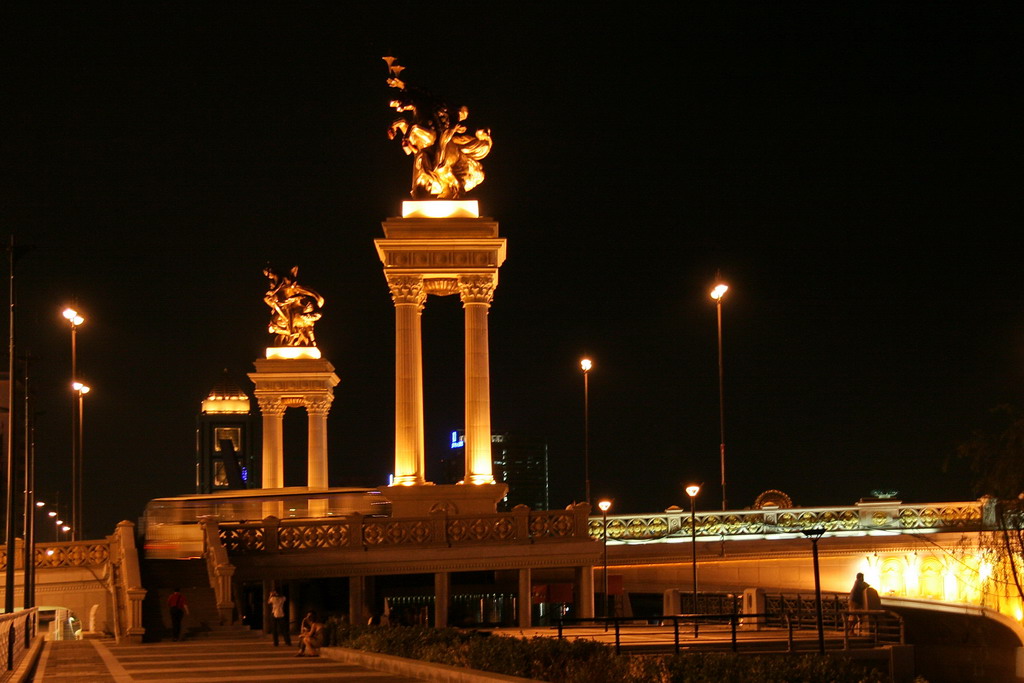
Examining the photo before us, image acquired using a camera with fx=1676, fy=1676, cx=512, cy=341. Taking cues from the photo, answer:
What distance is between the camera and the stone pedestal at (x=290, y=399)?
63344mm

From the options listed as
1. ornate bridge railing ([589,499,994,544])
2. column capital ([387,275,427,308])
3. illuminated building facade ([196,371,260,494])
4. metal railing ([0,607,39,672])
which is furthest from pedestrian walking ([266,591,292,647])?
illuminated building facade ([196,371,260,494])

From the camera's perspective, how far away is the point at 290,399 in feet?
211

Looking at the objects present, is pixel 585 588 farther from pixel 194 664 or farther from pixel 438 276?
pixel 194 664

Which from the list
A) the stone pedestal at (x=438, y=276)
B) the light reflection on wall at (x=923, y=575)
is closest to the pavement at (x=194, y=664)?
the stone pedestal at (x=438, y=276)

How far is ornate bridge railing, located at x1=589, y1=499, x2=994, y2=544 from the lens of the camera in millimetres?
55125

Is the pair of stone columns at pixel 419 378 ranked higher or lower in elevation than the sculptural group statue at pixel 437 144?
lower

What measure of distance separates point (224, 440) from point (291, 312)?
2628 centimetres

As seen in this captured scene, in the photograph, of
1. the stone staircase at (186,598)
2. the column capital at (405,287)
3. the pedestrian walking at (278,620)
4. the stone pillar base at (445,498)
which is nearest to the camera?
the pedestrian walking at (278,620)

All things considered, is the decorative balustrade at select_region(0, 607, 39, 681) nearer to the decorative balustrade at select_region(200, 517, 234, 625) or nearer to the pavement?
the pavement

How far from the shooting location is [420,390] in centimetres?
4612

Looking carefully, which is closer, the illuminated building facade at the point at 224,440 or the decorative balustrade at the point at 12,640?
the decorative balustrade at the point at 12,640

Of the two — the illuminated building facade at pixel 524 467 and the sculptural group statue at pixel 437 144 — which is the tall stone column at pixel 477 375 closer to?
the sculptural group statue at pixel 437 144

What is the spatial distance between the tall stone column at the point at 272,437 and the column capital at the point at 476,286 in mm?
19450

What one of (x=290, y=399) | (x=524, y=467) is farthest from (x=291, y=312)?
(x=524, y=467)
